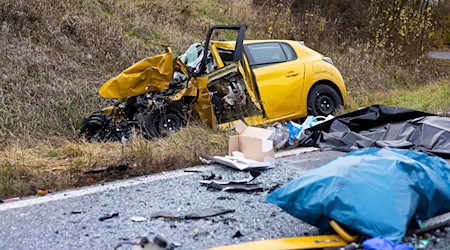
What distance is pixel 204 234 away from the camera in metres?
3.81

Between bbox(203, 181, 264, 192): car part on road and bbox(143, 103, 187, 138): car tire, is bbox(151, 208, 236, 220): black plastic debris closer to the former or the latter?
bbox(203, 181, 264, 192): car part on road

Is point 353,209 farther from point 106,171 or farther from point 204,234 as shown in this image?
point 106,171

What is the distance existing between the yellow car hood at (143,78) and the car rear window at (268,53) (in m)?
1.55

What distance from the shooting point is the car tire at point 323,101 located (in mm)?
9087

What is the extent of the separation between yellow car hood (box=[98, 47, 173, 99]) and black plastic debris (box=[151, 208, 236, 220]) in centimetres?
404

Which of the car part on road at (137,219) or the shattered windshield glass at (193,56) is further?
the shattered windshield glass at (193,56)

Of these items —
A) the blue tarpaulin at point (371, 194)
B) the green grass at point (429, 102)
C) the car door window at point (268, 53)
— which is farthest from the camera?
the green grass at point (429, 102)

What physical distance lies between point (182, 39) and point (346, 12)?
9567 mm

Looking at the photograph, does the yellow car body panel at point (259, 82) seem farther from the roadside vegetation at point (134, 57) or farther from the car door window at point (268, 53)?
the roadside vegetation at point (134, 57)

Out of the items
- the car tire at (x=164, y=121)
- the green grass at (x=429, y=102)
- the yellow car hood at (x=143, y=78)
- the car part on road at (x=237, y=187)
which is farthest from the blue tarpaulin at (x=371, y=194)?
the green grass at (x=429, y=102)

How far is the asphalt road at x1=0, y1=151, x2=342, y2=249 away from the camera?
12.3ft

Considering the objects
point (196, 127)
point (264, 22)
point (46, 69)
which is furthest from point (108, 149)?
point (264, 22)

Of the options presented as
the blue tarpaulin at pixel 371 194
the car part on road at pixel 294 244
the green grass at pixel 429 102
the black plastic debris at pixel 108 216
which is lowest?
the green grass at pixel 429 102

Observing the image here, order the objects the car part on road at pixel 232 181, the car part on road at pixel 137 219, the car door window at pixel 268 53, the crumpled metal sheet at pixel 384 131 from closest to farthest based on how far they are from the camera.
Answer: the car part on road at pixel 137 219 < the car part on road at pixel 232 181 < the crumpled metal sheet at pixel 384 131 < the car door window at pixel 268 53
